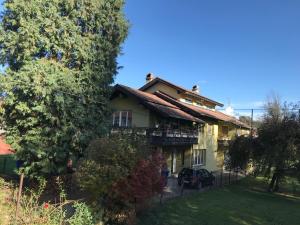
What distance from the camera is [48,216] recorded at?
1020cm

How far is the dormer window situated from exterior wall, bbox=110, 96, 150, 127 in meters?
0.36

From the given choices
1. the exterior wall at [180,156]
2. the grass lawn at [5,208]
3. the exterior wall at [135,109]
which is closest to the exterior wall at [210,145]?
the exterior wall at [180,156]

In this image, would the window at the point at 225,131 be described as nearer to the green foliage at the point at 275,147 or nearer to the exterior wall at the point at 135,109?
the green foliage at the point at 275,147

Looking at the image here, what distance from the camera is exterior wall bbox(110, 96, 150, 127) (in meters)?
27.5

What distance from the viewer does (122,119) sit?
28781 millimetres

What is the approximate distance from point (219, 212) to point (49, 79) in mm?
11928

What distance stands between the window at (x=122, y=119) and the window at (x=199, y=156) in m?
9.24

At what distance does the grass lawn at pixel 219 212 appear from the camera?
14773 millimetres

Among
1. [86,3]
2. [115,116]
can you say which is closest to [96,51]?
[86,3]

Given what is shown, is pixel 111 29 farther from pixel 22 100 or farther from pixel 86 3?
pixel 22 100

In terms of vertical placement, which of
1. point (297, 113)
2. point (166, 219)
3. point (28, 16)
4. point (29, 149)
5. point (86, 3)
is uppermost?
point (86, 3)

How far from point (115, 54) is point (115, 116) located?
8.36 metres

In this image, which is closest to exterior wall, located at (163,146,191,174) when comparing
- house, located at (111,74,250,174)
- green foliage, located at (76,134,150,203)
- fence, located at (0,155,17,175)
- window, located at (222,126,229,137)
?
house, located at (111,74,250,174)

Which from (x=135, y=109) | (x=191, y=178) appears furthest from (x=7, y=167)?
(x=191, y=178)
